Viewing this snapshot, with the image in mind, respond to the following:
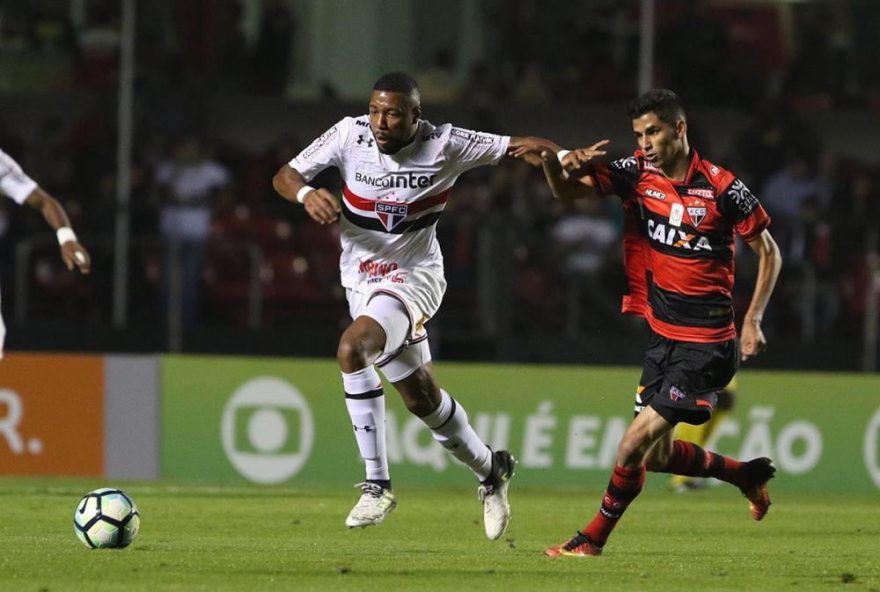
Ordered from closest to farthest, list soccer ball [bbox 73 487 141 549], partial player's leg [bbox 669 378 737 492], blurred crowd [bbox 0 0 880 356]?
1. soccer ball [bbox 73 487 141 549]
2. partial player's leg [bbox 669 378 737 492]
3. blurred crowd [bbox 0 0 880 356]

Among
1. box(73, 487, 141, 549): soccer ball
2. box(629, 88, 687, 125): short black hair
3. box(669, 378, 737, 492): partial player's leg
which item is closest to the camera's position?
box(73, 487, 141, 549): soccer ball

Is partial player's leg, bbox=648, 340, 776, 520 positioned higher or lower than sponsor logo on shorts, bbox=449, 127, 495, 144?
lower

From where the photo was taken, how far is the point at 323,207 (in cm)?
852

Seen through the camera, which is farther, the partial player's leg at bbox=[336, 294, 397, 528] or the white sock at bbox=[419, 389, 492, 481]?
the white sock at bbox=[419, 389, 492, 481]

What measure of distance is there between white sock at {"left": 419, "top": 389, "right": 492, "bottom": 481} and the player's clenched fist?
64.8 inches

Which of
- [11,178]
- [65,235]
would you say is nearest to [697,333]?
[65,235]

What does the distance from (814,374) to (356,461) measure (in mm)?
4274

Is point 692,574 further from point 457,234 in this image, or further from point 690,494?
point 457,234

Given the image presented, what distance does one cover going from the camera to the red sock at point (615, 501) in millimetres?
8578

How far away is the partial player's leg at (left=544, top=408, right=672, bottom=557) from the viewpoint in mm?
8594

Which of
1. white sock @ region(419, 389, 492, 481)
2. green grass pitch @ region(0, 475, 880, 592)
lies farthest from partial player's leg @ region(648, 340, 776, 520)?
white sock @ region(419, 389, 492, 481)

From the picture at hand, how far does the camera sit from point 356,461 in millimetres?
15594

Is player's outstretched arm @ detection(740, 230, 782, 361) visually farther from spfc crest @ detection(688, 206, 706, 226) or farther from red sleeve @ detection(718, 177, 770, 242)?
spfc crest @ detection(688, 206, 706, 226)

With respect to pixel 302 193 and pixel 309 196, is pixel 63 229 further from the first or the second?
pixel 309 196
